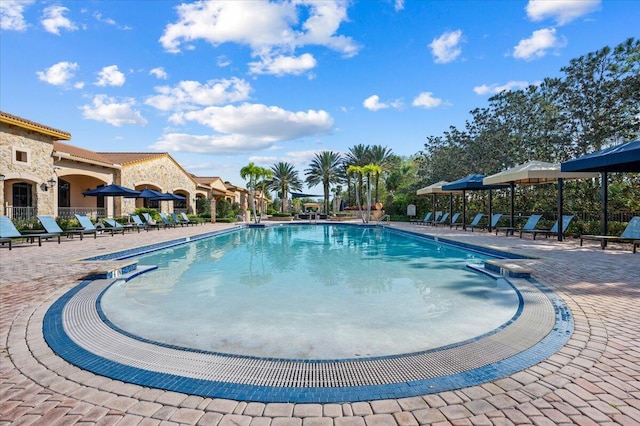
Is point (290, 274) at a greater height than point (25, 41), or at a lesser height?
lesser

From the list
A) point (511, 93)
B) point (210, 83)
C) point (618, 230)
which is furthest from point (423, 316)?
point (511, 93)

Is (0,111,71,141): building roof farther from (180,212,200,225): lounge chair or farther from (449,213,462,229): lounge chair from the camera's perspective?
(449,213,462,229): lounge chair

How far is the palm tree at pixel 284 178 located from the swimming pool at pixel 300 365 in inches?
1586

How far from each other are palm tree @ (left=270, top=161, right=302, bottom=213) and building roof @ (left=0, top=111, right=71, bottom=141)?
2730cm

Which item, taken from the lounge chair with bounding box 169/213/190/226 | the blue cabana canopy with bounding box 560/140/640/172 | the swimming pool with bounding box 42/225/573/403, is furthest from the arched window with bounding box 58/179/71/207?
the blue cabana canopy with bounding box 560/140/640/172

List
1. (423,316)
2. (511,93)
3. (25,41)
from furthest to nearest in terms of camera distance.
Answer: (511,93), (25,41), (423,316)

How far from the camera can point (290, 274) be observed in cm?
763

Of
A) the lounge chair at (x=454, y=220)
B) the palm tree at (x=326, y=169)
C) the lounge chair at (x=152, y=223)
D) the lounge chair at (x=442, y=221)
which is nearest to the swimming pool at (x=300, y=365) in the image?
the lounge chair at (x=152, y=223)

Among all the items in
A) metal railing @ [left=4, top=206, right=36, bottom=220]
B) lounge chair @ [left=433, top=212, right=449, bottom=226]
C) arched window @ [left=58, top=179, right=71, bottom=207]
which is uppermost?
arched window @ [left=58, top=179, right=71, bottom=207]

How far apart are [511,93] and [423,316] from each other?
64.2ft

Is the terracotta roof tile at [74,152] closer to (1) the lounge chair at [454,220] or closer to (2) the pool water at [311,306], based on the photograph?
(2) the pool water at [311,306]

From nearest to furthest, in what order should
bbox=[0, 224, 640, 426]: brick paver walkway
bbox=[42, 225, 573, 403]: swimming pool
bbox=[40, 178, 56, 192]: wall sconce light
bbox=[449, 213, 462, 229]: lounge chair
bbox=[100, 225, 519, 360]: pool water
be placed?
bbox=[0, 224, 640, 426]: brick paver walkway < bbox=[42, 225, 573, 403]: swimming pool < bbox=[100, 225, 519, 360]: pool water < bbox=[40, 178, 56, 192]: wall sconce light < bbox=[449, 213, 462, 229]: lounge chair

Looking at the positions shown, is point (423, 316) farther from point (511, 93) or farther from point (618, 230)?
point (511, 93)

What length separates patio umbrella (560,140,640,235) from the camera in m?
8.01
